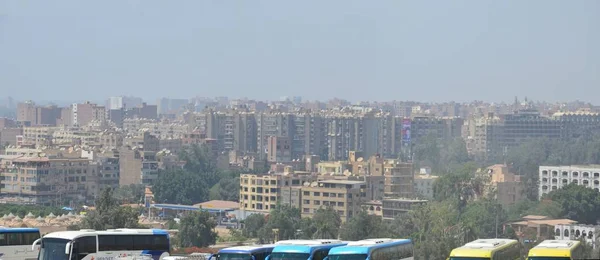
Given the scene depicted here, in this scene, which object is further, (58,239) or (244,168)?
(244,168)

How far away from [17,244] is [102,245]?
1.82 m

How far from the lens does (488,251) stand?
10969 mm

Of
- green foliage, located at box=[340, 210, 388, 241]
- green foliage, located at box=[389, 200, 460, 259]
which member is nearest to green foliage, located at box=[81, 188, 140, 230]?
green foliage, located at box=[340, 210, 388, 241]

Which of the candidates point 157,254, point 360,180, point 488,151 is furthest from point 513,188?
point 157,254

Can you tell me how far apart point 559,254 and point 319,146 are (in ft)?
180

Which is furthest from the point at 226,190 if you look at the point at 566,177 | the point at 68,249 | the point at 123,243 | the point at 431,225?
the point at 68,249

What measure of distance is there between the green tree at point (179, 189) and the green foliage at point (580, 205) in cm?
1568

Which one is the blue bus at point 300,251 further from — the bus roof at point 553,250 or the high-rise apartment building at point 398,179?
the high-rise apartment building at point 398,179

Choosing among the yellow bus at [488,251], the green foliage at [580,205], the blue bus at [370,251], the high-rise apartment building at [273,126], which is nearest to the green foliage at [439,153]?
the high-rise apartment building at [273,126]

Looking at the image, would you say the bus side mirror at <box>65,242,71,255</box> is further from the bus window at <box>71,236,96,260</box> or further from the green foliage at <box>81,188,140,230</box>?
the green foliage at <box>81,188,140,230</box>

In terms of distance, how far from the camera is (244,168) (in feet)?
176

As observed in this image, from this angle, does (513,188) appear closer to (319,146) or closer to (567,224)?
(567,224)

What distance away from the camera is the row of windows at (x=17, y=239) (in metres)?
13.6

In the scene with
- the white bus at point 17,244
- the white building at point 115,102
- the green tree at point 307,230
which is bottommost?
the green tree at point 307,230
